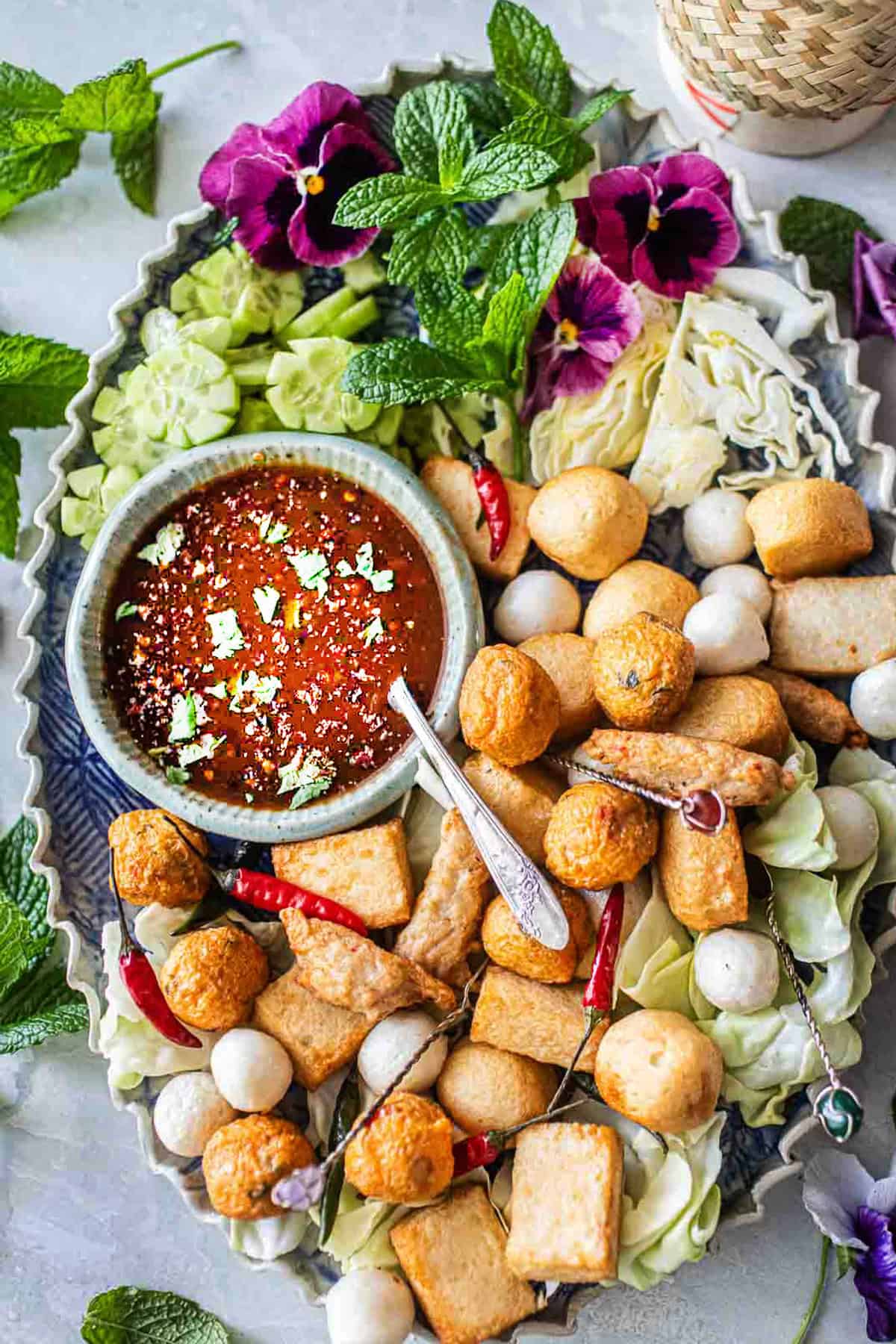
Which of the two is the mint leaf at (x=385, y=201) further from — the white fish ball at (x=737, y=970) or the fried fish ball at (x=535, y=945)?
the white fish ball at (x=737, y=970)

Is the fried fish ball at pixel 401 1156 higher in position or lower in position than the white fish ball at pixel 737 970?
lower

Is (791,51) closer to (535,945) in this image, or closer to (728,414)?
(728,414)

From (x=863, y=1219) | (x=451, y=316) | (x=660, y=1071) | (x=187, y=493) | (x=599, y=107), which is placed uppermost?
(x=599, y=107)

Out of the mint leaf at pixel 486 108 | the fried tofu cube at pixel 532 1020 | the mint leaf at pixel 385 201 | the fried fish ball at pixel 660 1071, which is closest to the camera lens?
the fried fish ball at pixel 660 1071

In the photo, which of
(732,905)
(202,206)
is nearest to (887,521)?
(732,905)

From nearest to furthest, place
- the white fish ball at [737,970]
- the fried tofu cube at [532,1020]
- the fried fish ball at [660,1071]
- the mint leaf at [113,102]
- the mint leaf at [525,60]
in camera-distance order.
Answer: the fried fish ball at [660,1071]
the white fish ball at [737,970]
the fried tofu cube at [532,1020]
the mint leaf at [525,60]
the mint leaf at [113,102]

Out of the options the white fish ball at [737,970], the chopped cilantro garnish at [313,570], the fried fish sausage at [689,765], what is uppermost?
the chopped cilantro garnish at [313,570]

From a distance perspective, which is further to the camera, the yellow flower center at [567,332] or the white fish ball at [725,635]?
the yellow flower center at [567,332]

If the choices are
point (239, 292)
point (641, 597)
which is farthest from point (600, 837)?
point (239, 292)

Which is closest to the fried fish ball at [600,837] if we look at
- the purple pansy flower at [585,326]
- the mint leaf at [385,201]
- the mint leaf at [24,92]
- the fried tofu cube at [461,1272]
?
the fried tofu cube at [461,1272]
